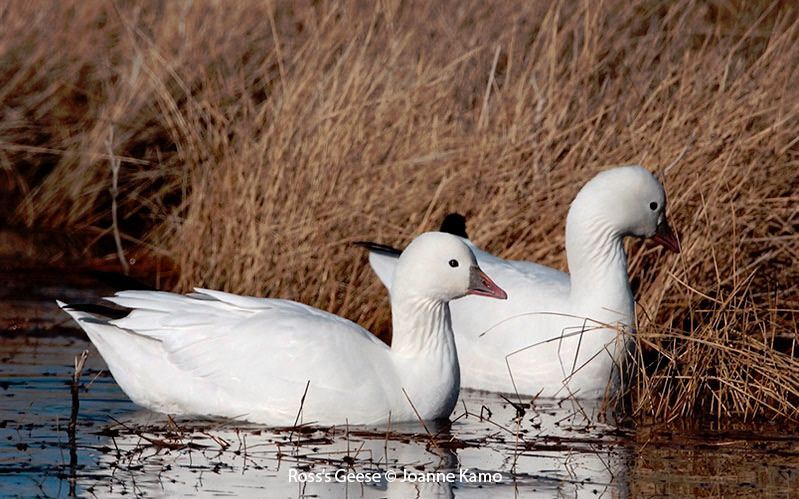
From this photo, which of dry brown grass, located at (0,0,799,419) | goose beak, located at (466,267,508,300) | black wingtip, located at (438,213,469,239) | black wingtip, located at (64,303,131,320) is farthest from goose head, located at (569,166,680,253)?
black wingtip, located at (64,303,131,320)

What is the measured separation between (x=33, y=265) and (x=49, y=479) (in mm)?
5520

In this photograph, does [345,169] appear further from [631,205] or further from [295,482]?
[295,482]

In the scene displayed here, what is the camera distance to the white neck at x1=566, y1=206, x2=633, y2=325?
314 inches

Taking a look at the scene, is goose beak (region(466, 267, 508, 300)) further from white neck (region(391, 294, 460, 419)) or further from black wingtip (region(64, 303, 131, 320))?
black wingtip (region(64, 303, 131, 320))

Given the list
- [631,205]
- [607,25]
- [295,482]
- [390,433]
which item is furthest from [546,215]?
[295,482]

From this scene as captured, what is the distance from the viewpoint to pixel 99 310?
7.29 metres

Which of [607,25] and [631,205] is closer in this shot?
[631,205]

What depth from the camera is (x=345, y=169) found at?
925 centimetres

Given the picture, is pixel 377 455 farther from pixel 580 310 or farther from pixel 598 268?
pixel 598 268

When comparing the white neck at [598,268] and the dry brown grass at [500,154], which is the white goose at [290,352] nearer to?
the white neck at [598,268]

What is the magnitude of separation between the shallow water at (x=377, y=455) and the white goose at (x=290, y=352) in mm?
111

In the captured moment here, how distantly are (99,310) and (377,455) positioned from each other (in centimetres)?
174

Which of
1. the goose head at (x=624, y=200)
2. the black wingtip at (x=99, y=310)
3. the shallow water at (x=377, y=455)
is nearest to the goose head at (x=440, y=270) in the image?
the shallow water at (x=377, y=455)

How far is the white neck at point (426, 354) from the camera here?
23.2 ft
